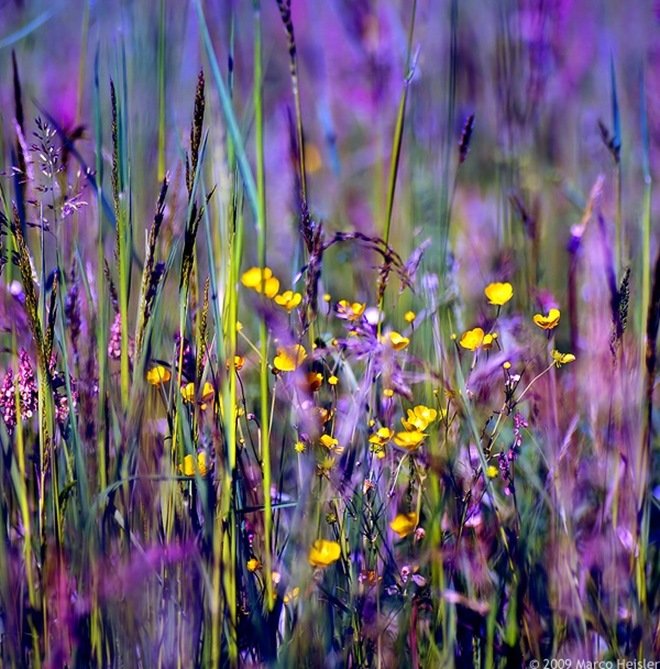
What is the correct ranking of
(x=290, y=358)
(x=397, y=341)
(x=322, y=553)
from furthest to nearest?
(x=397, y=341) → (x=290, y=358) → (x=322, y=553)

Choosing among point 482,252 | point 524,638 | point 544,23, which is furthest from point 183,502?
point 482,252

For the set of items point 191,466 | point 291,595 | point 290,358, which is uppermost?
point 290,358

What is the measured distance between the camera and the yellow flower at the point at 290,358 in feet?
2.94

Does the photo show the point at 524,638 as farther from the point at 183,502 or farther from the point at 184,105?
the point at 184,105

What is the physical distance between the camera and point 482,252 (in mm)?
2035

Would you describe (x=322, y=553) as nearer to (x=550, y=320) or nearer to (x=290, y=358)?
(x=290, y=358)

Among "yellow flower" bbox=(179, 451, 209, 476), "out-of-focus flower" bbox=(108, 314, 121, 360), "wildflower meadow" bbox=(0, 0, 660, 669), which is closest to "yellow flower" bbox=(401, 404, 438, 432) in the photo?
"wildflower meadow" bbox=(0, 0, 660, 669)

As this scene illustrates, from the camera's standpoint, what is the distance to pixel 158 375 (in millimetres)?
950

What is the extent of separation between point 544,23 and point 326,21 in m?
2.29

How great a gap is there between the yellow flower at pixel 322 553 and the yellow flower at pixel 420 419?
7.1 inches

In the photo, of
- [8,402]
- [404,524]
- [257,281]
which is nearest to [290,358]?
[257,281]

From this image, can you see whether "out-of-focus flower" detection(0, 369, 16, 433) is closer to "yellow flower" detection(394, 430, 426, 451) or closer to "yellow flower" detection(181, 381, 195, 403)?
"yellow flower" detection(181, 381, 195, 403)

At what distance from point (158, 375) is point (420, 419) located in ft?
0.97

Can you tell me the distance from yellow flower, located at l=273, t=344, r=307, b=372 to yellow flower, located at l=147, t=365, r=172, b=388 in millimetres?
125
